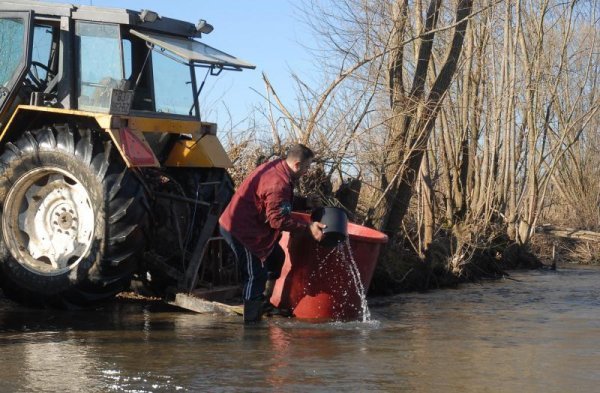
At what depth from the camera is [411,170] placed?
39.8 feet

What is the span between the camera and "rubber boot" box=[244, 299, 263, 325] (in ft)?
28.1

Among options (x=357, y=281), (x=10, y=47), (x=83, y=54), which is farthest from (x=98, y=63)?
(x=357, y=281)

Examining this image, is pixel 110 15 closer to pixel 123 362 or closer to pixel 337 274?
pixel 337 274

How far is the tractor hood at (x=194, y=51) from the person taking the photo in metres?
A: 8.90

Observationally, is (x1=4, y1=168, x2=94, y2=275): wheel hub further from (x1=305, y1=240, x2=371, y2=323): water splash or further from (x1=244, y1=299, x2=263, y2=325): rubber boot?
(x1=305, y1=240, x2=371, y2=323): water splash

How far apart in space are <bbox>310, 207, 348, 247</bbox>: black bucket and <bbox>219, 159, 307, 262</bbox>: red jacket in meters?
0.21

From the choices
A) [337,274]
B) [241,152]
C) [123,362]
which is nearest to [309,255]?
[337,274]

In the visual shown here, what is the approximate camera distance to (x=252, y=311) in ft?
28.2

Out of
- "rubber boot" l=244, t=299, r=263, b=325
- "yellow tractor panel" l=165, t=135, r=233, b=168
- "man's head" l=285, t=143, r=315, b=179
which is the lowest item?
"rubber boot" l=244, t=299, r=263, b=325

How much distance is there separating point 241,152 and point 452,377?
20.2ft

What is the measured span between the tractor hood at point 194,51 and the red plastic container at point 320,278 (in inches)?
61.6

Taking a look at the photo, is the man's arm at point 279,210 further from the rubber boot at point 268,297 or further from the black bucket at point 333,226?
the rubber boot at point 268,297

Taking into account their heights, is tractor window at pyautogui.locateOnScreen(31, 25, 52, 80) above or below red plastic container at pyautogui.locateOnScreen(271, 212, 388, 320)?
above

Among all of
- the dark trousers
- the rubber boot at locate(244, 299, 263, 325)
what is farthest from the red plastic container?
the rubber boot at locate(244, 299, 263, 325)
